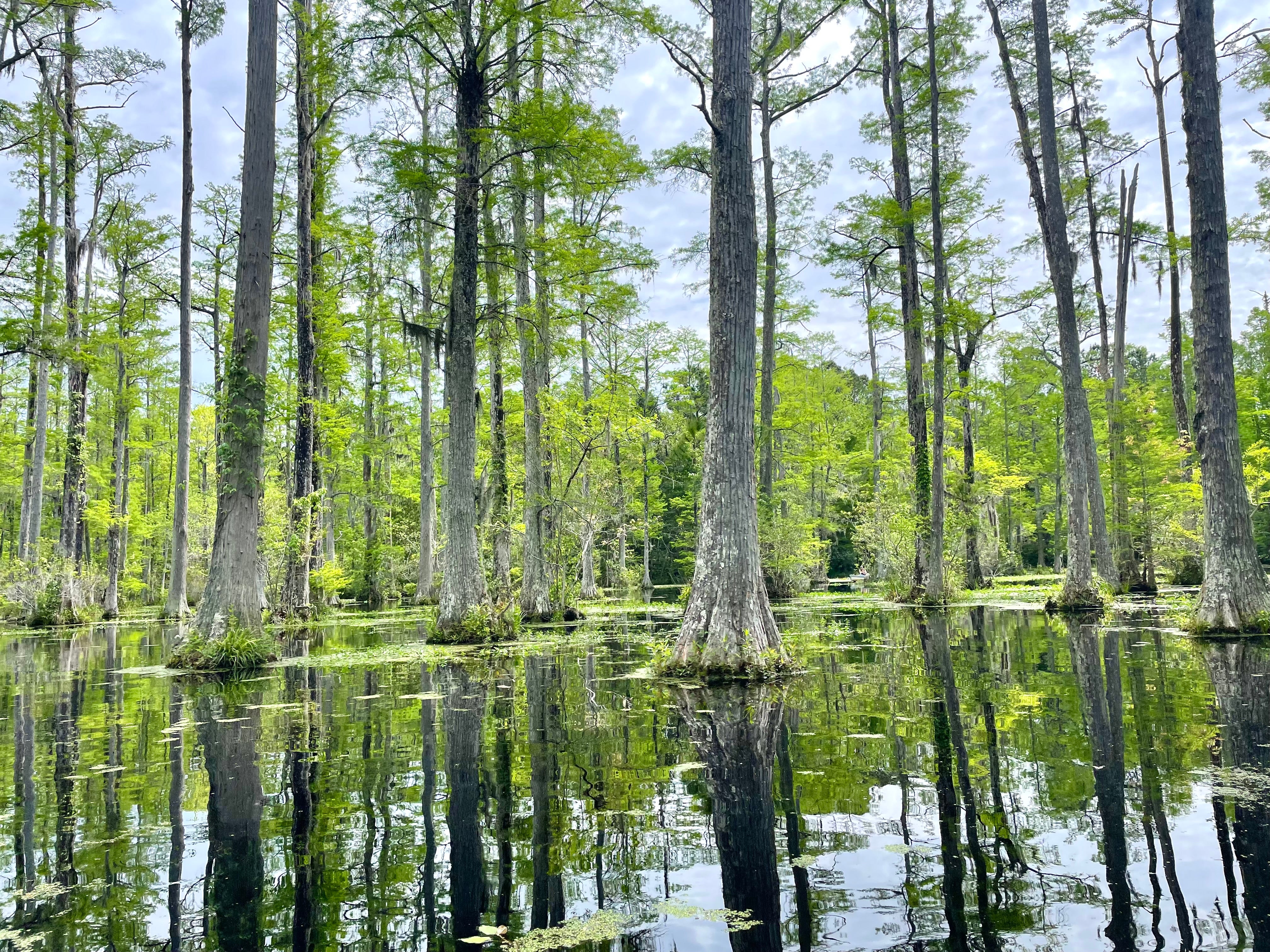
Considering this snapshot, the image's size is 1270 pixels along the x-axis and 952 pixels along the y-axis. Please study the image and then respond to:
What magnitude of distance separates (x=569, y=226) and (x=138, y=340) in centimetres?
1735

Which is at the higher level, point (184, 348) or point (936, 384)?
point (184, 348)

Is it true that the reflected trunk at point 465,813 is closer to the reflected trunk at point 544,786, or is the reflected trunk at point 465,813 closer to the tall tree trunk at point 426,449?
the reflected trunk at point 544,786

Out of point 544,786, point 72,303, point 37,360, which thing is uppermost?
point 72,303

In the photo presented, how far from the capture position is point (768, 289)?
64.1 ft

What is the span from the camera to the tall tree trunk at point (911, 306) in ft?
58.4

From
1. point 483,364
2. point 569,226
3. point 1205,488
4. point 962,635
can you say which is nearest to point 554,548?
point 569,226

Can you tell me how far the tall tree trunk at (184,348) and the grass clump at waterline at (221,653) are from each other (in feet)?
35.4

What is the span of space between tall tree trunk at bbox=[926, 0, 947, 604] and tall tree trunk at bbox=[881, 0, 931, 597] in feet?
1.38

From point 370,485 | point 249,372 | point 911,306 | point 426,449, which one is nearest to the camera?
point 249,372

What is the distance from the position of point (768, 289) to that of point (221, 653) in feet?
51.0

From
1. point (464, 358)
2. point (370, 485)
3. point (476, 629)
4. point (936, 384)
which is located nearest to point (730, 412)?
point (464, 358)

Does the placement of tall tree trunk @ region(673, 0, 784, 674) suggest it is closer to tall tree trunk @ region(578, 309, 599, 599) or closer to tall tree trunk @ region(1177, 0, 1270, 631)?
tall tree trunk @ region(578, 309, 599, 599)

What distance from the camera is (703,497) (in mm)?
7832

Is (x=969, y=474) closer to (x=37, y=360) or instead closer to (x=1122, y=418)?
(x=1122, y=418)
